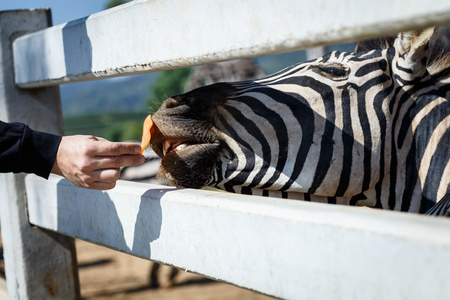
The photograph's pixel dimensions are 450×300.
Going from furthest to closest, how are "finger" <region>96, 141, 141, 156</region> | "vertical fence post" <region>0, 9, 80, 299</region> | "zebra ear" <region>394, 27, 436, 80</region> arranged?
"vertical fence post" <region>0, 9, 80, 299</region> → "zebra ear" <region>394, 27, 436, 80</region> → "finger" <region>96, 141, 141, 156</region>

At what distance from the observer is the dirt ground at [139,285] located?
5.07 metres

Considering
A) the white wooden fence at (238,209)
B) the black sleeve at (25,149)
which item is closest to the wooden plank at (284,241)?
the white wooden fence at (238,209)

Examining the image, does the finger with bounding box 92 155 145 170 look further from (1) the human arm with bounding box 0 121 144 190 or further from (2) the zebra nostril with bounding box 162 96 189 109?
(2) the zebra nostril with bounding box 162 96 189 109

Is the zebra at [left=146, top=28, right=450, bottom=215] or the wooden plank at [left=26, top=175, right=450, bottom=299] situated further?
the zebra at [left=146, top=28, right=450, bottom=215]

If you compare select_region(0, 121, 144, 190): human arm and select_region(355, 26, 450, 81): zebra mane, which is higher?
select_region(355, 26, 450, 81): zebra mane

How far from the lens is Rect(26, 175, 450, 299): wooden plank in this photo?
743mm

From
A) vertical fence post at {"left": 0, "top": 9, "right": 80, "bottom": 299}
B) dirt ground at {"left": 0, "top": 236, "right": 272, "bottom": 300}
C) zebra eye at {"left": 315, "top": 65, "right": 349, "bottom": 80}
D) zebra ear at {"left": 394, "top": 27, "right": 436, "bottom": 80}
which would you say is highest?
zebra ear at {"left": 394, "top": 27, "right": 436, "bottom": 80}

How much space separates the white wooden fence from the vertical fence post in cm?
10

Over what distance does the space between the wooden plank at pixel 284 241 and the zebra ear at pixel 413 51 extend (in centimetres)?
88

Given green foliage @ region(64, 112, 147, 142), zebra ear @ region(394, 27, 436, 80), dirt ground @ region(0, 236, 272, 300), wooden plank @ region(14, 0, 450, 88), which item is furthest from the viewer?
green foliage @ region(64, 112, 147, 142)

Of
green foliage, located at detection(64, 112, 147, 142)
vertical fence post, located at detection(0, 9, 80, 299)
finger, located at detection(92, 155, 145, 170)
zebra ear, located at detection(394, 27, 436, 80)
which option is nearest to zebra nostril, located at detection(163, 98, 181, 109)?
finger, located at detection(92, 155, 145, 170)

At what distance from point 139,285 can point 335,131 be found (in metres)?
4.25

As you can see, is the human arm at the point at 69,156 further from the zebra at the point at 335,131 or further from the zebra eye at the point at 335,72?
the zebra eye at the point at 335,72

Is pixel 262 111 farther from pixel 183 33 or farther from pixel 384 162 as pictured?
pixel 183 33
